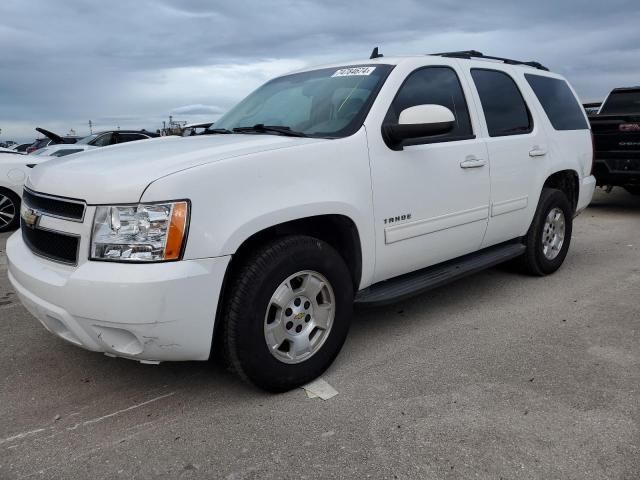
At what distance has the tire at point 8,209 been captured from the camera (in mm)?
7848

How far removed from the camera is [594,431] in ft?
8.30

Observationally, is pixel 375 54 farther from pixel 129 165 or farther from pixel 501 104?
pixel 129 165

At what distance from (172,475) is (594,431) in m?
1.88

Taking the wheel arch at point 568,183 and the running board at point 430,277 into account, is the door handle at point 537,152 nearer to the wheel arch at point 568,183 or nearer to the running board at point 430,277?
the wheel arch at point 568,183

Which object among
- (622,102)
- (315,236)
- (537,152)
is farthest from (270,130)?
(622,102)

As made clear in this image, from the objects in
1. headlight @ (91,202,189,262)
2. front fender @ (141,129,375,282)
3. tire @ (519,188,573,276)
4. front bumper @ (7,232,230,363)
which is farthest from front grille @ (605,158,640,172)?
headlight @ (91,202,189,262)

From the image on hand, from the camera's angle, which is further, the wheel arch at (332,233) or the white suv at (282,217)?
the wheel arch at (332,233)

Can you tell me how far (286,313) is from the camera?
2.86 m

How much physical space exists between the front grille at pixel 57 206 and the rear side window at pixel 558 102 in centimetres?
385

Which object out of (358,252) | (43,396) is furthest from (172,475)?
(358,252)

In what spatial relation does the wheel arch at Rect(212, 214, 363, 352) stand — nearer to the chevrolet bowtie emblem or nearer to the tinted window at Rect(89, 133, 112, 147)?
the chevrolet bowtie emblem

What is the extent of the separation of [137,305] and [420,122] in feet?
5.93

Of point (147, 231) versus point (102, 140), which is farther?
point (102, 140)

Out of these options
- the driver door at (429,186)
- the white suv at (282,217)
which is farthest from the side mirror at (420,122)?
the driver door at (429,186)
